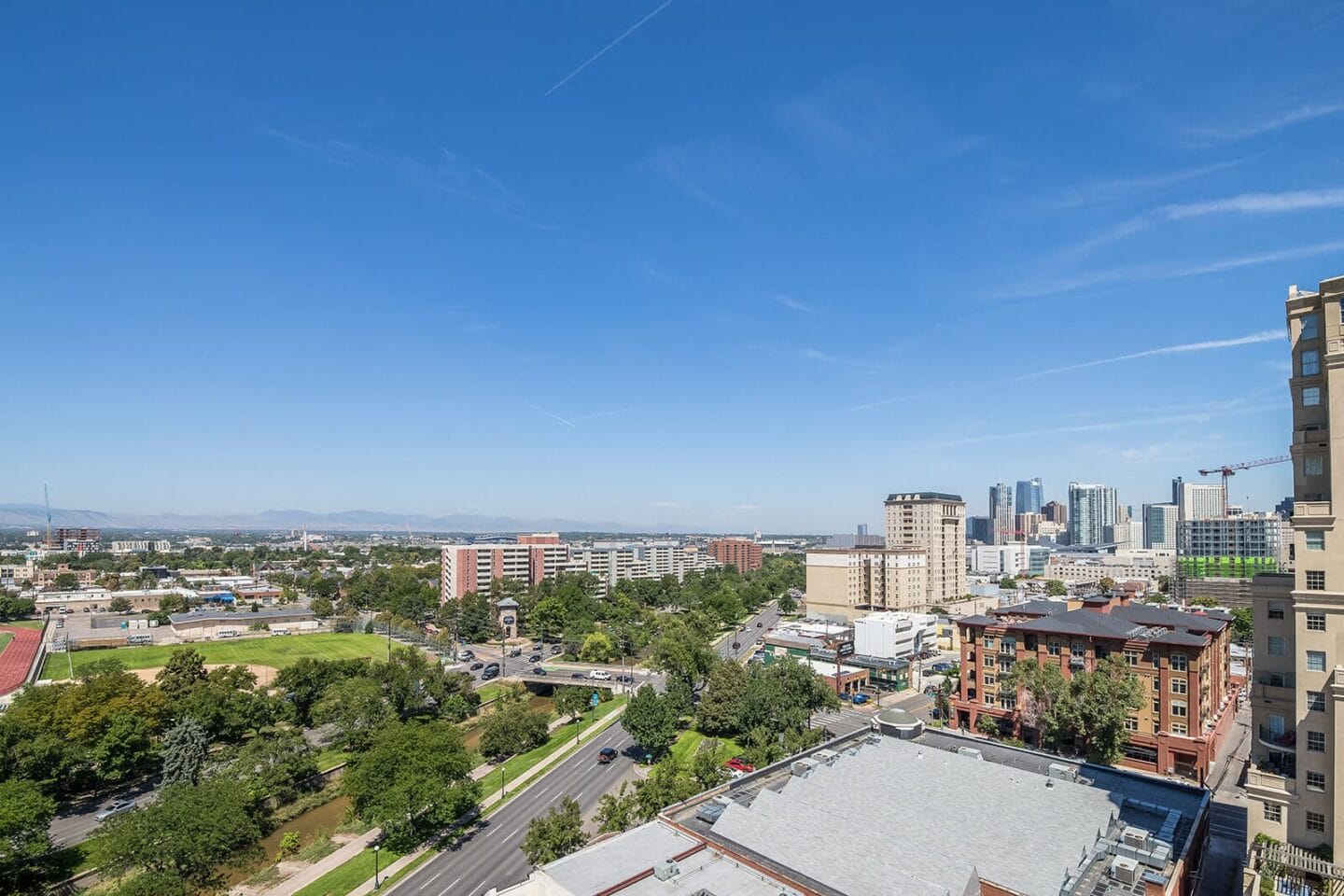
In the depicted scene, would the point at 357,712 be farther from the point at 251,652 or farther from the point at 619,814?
the point at 251,652

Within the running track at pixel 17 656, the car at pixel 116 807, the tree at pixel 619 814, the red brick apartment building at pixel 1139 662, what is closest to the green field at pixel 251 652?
the running track at pixel 17 656

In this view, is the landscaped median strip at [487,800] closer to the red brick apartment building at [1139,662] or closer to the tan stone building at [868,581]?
the red brick apartment building at [1139,662]

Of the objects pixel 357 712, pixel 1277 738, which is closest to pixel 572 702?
pixel 357 712

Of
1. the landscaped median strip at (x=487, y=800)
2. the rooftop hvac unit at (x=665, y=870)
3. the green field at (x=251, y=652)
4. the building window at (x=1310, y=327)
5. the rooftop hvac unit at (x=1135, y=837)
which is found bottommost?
the green field at (x=251, y=652)

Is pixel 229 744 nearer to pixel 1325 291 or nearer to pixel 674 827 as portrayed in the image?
pixel 674 827

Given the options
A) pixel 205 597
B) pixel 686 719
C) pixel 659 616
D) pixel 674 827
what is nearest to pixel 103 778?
pixel 686 719

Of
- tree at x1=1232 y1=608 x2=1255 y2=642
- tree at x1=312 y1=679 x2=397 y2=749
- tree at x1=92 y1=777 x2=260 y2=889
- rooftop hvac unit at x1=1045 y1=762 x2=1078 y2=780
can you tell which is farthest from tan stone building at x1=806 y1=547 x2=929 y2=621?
tree at x1=92 y1=777 x2=260 y2=889

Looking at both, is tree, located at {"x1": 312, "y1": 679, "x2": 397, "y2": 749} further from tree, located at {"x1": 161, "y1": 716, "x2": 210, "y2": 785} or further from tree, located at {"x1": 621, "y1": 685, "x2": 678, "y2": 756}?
tree, located at {"x1": 621, "y1": 685, "x2": 678, "y2": 756}
